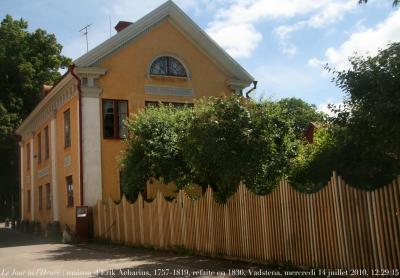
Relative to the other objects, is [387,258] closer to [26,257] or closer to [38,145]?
[26,257]

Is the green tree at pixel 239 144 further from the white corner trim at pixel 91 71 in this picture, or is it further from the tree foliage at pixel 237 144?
the white corner trim at pixel 91 71

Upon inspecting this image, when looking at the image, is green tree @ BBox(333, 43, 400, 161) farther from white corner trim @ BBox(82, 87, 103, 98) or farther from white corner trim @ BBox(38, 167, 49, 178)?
white corner trim @ BBox(38, 167, 49, 178)

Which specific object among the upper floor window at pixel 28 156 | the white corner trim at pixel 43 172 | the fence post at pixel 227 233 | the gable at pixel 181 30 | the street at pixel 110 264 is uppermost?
the gable at pixel 181 30

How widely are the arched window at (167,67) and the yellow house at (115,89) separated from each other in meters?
0.04

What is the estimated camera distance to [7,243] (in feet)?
71.3

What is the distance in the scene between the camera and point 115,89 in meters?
22.2

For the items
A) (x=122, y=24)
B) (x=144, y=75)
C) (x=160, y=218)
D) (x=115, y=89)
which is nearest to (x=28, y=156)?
(x=122, y=24)

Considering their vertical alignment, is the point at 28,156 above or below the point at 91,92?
below

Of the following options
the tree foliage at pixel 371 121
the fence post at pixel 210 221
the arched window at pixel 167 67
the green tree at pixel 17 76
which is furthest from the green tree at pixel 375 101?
the green tree at pixel 17 76

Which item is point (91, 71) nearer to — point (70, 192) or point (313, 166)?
point (70, 192)

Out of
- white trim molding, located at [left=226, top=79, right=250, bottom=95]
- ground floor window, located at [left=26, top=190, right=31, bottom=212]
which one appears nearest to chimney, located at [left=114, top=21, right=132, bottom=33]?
white trim molding, located at [left=226, top=79, right=250, bottom=95]

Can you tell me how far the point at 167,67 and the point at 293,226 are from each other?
1455 centimetres

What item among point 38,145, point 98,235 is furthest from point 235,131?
point 38,145

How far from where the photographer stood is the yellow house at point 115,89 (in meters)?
21.4
